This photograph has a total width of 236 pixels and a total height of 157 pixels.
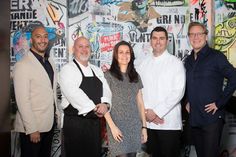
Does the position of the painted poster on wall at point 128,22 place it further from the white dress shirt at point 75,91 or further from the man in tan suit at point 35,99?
the white dress shirt at point 75,91

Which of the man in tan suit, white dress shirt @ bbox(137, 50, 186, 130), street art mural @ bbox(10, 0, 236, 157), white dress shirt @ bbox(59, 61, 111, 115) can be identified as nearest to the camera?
white dress shirt @ bbox(59, 61, 111, 115)

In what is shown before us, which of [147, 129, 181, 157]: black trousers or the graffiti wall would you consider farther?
the graffiti wall

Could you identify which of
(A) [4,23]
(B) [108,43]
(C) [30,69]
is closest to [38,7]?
(A) [4,23]

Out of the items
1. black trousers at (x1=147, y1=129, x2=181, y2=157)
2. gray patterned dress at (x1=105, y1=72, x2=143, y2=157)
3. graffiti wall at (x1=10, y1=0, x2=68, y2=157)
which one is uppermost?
graffiti wall at (x1=10, y1=0, x2=68, y2=157)

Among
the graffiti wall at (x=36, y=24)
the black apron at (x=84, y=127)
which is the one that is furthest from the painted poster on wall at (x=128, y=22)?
the black apron at (x=84, y=127)

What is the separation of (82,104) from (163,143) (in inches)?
30.3

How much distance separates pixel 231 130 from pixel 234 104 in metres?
0.52

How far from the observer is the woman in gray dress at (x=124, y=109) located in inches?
99.4

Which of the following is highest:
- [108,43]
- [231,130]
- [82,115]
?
[108,43]

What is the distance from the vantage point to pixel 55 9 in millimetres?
3441

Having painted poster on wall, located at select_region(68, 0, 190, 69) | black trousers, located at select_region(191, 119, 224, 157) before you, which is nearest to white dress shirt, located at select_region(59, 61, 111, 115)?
black trousers, located at select_region(191, 119, 224, 157)

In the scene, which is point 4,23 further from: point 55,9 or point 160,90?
point 160,90

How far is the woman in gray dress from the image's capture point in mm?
2525

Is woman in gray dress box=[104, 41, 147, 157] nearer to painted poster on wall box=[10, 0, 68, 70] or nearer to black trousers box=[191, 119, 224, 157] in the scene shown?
black trousers box=[191, 119, 224, 157]
